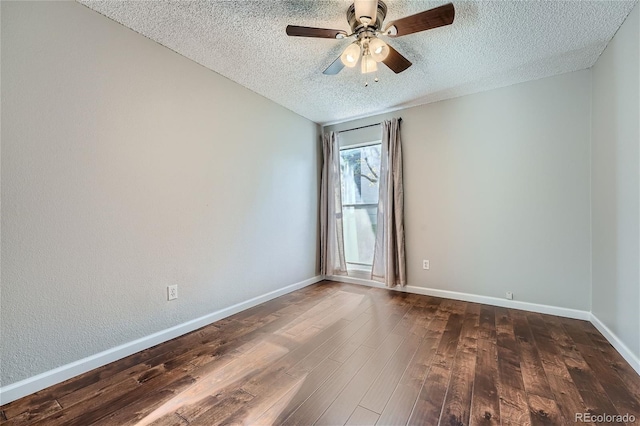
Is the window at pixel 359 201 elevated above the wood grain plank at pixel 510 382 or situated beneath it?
elevated above

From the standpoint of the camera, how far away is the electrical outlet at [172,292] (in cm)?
222

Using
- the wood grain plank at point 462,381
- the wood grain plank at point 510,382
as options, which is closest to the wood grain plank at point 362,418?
the wood grain plank at point 462,381

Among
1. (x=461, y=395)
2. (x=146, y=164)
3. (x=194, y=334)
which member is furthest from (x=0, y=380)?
(x=461, y=395)

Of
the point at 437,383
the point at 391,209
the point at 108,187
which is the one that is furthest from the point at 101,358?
the point at 391,209

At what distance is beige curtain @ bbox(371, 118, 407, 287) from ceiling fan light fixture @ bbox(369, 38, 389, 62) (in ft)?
5.49

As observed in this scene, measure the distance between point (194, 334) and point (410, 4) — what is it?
3025mm

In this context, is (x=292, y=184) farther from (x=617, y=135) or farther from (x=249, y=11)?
(x=617, y=135)

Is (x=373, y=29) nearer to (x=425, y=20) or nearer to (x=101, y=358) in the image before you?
(x=425, y=20)

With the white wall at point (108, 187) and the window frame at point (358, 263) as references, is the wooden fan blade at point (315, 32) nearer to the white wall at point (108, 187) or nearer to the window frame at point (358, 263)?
the white wall at point (108, 187)

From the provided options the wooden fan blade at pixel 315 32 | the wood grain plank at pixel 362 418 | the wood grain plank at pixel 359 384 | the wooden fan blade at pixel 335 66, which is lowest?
the wood grain plank at pixel 359 384

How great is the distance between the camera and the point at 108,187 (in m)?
1.87

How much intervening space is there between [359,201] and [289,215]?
1.11 meters

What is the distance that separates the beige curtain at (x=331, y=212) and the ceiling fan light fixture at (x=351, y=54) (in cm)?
204

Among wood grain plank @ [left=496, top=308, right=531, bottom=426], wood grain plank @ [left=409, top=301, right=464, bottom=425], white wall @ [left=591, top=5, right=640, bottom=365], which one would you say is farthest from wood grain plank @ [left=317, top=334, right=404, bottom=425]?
white wall @ [left=591, top=5, right=640, bottom=365]
